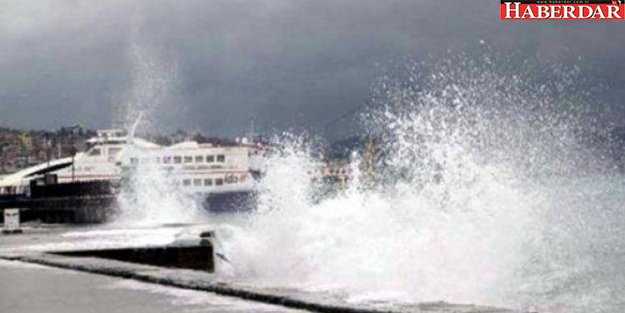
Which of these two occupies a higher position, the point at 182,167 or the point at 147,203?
the point at 182,167

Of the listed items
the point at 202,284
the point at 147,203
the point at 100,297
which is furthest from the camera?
the point at 147,203

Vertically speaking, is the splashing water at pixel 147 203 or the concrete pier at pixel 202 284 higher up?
the splashing water at pixel 147 203

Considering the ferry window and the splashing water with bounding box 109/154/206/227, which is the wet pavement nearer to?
the splashing water with bounding box 109/154/206/227

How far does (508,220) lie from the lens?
118 feet

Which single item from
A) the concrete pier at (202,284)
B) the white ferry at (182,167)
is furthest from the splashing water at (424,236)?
the white ferry at (182,167)

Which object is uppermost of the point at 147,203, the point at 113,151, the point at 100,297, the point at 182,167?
the point at 113,151

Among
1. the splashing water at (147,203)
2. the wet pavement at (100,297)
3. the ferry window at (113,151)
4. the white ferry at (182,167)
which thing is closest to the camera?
the wet pavement at (100,297)

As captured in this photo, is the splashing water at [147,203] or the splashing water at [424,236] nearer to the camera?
the splashing water at [424,236]

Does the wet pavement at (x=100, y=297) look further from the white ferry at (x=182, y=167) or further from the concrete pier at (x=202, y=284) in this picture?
the white ferry at (x=182, y=167)

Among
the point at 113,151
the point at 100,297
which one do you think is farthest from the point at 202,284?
the point at 113,151

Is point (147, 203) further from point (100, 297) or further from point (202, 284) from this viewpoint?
point (100, 297)

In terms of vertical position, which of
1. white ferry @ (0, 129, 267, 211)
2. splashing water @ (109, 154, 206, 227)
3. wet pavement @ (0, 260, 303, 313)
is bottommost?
wet pavement @ (0, 260, 303, 313)

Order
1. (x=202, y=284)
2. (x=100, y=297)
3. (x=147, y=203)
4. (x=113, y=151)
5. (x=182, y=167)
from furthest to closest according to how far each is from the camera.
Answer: (x=182, y=167) → (x=113, y=151) → (x=147, y=203) → (x=202, y=284) → (x=100, y=297)

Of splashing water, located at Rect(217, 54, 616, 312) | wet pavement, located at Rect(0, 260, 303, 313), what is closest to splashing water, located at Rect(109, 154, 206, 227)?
splashing water, located at Rect(217, 54, 616, 312)
